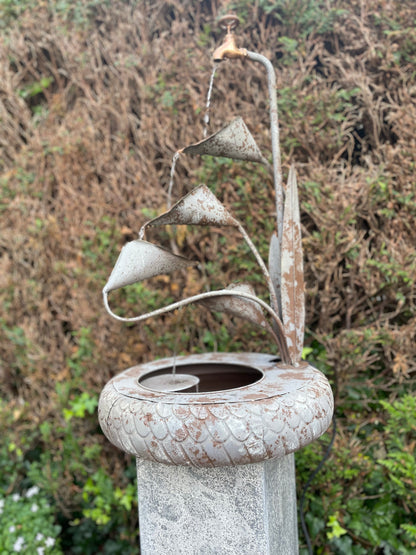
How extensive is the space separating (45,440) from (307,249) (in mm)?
1761

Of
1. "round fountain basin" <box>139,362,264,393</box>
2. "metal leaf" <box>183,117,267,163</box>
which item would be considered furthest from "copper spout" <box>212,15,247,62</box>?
"round fountain basin" <box>139,362,264,393</box>

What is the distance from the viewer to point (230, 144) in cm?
149

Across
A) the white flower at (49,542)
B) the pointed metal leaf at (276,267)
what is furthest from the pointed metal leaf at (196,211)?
the white flower at (49,542)

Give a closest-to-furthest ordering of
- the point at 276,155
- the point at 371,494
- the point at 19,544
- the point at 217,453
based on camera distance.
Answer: the point at 217,453, the point at 276,155, the point at 371,494, the point at 19,544

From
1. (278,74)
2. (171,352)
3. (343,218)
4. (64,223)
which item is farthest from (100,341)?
(278,74)

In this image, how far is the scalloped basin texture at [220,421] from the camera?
3.76ft

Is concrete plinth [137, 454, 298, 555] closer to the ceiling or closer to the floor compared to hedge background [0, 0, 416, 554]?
closer to the floor

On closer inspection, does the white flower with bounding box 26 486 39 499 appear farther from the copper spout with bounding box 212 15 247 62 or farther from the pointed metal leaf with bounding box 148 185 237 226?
the copper spout with bounding box 212 15 247 62

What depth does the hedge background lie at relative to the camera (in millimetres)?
1964

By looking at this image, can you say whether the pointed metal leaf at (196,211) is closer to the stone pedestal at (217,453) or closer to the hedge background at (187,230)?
the stone pedestal at (217,453)

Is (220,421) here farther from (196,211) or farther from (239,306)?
(196,211)

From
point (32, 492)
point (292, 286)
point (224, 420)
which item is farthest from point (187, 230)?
point (32, 492)

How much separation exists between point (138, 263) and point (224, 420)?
0.53m

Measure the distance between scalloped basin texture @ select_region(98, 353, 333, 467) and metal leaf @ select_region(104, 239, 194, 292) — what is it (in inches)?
13.2
